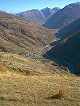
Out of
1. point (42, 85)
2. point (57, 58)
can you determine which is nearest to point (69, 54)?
point (57, 58)

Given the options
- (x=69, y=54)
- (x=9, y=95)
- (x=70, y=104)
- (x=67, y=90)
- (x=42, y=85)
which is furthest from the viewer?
(x=69, y=54)

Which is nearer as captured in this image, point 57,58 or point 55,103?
point 55,103

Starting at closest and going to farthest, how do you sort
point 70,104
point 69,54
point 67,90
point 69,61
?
point 70,104 < point 67,90 < point 69,61 < point 69,54

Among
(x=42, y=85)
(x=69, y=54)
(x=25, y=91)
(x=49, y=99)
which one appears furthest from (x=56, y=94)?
(x=69, y=54)

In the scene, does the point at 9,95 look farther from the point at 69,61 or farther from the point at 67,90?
the point at 69,61

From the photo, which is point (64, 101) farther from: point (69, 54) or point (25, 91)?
point (69, 54)

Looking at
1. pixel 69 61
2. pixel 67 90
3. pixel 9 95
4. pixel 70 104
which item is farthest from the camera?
pixel 69 61

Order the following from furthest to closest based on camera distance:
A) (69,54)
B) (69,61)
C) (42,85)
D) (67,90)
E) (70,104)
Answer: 1. (69,54)
2. (69,61)
3. (42,85)
4. (67,90)
5. (70,104)

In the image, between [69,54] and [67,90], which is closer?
[67,90]

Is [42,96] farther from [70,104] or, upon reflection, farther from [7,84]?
[7,84]
